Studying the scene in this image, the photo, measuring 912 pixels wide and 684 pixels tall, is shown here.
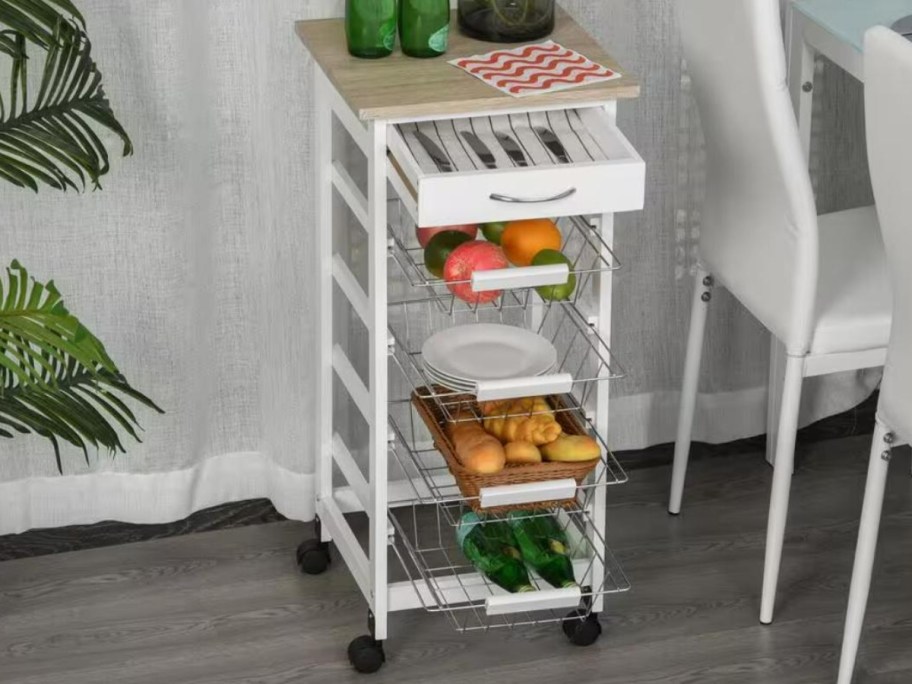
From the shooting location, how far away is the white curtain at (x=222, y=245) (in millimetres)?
2441

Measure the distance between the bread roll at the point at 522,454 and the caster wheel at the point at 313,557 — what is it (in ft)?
1.66

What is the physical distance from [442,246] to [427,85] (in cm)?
22

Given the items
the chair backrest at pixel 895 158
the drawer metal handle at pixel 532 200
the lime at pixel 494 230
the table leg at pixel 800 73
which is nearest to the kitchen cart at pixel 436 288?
the drawer metal handle at pixel 532 200

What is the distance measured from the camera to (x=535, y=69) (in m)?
2.11

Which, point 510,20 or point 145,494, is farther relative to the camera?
point 145,494

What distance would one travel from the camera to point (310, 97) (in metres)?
2.47

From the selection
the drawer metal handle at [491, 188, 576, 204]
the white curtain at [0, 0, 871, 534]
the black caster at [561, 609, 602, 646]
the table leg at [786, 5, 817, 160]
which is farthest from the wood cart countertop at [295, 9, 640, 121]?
the black caster at [561, 609, 602, 646]

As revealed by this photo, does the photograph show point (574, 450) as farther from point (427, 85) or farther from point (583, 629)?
point (427, 85)

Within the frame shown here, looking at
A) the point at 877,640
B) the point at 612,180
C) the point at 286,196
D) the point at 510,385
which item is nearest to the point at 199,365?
the point at 286,196

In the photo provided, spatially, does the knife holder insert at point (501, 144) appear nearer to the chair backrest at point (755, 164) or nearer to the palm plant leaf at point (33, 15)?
the chair backrest at point (755, 164)

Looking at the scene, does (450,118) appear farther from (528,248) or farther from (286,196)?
(286,196)

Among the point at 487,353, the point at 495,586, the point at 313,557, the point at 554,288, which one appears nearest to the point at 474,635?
the point at 495,586

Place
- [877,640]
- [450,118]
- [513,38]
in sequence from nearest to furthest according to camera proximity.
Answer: [450,118]
[513,38]
[877,640]

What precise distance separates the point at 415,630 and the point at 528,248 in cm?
65
